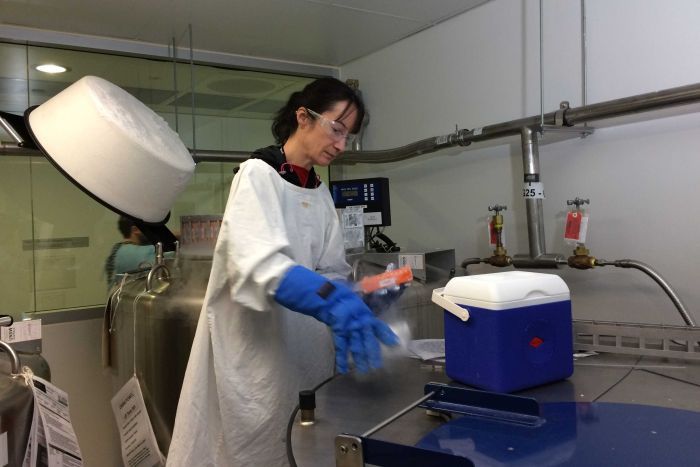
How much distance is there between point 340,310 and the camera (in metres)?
1.01

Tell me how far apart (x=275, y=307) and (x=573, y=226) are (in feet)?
3.07

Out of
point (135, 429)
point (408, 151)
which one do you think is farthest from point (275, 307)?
point (408, 151)

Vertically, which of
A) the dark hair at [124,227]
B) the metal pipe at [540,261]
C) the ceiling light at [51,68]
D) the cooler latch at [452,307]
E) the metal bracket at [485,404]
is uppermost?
the ceiling light at [51,68]

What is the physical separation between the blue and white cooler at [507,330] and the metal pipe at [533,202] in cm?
75

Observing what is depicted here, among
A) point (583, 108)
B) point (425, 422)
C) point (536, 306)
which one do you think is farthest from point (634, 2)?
point (425, 422)

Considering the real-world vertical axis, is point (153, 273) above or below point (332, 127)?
below

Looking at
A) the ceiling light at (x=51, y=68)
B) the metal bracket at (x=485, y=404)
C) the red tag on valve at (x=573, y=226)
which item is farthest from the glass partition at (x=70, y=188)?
Result: the metal bracket at (x=485, y=404)

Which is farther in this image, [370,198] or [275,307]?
[370,198]

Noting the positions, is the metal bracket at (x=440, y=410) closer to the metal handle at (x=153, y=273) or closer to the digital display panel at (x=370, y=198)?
the metal handle at (x=153, y=273)

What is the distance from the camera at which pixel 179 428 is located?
1232 millimetres

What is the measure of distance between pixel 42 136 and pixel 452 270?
130 cm

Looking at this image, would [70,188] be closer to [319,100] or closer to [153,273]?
[153,273]

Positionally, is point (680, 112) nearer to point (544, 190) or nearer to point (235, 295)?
point (544, 190)

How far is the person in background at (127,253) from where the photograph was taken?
88.4 inches
